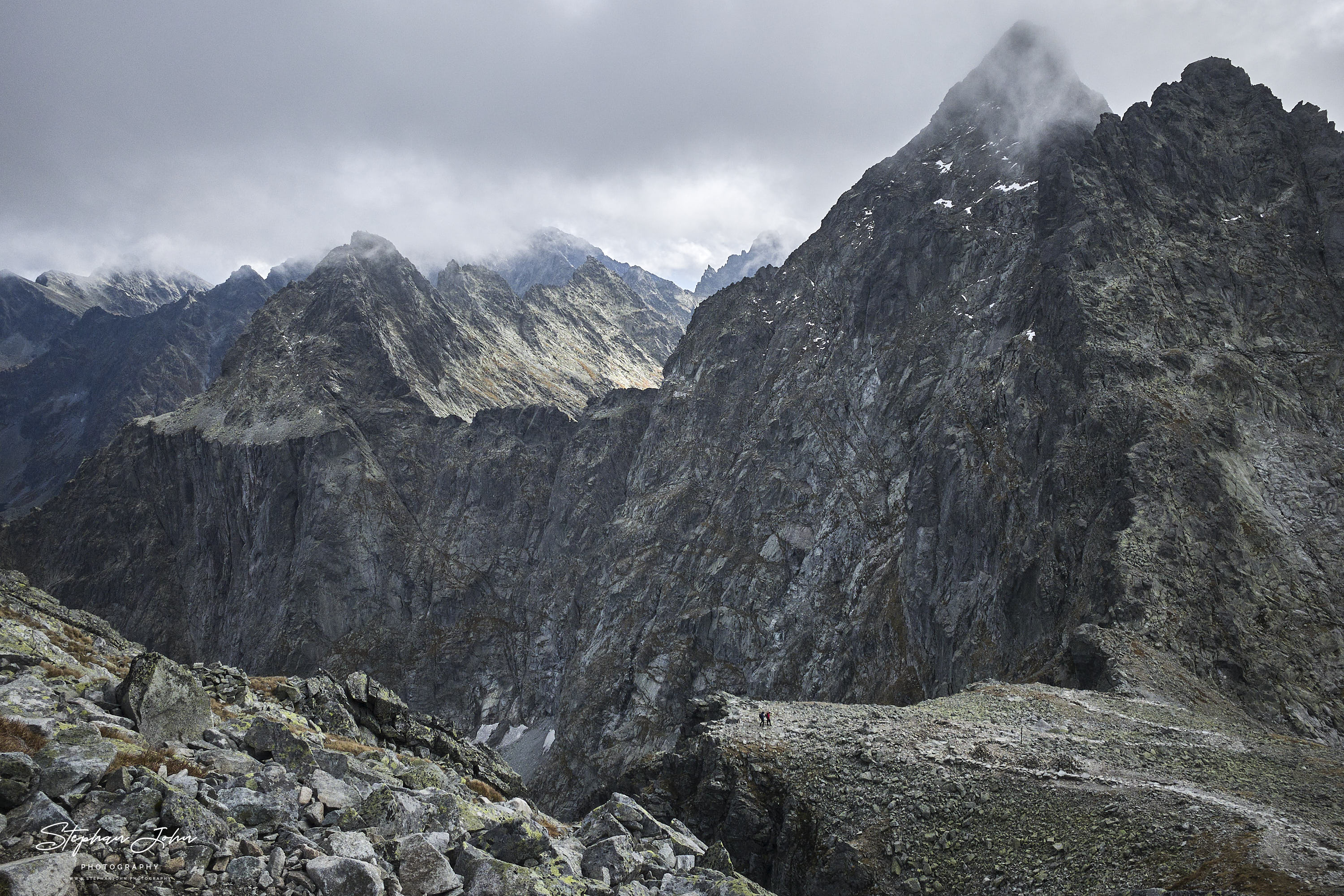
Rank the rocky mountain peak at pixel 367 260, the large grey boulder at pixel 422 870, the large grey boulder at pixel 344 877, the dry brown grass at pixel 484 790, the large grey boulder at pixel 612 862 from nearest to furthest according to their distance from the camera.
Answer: the large grey boulder at pixel 344 877, the large grey boulder at pixel 422 870, the large grey boulder at pixel 612 862, the dry brown grass at pixel 484 790, the rocky mountain peak at pixel 367 260

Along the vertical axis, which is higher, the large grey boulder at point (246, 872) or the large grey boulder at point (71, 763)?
the large grey boulder at point (71, 763)

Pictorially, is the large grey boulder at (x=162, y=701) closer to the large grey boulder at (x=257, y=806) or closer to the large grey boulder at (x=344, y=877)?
the large grey boulder at (x=257, y=806)

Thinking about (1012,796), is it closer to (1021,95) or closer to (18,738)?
(18,738)

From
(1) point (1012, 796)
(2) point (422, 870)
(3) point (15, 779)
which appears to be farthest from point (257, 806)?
(1) point (1012, 796)

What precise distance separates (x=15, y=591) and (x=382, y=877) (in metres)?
39.4

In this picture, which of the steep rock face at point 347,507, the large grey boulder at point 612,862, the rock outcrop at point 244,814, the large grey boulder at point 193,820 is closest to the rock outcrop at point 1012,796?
the rock outcrop at point 244,814

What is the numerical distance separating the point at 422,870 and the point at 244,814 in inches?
141

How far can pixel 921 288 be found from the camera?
3659 inches

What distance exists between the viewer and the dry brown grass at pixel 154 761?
13.6 m

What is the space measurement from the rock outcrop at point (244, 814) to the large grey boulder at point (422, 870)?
0.09 feet

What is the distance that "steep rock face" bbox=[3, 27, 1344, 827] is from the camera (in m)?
49.6

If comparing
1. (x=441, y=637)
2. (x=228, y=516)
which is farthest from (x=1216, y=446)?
(x=228, y=516)

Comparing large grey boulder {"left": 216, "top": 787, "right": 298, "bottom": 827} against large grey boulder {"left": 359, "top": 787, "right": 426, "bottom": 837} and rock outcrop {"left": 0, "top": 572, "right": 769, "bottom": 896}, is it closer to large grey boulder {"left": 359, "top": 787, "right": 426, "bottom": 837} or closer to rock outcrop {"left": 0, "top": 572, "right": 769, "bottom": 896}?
rock outcrop {"left": 0, "top": 572, "right": 769, "bottom": 896}

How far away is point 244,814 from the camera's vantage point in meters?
13.3
